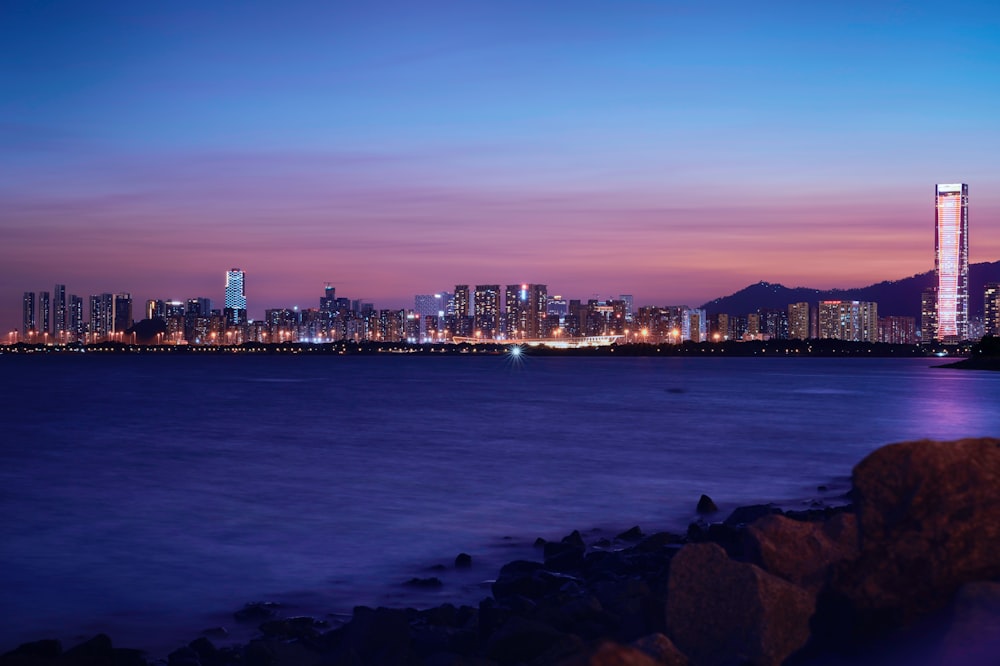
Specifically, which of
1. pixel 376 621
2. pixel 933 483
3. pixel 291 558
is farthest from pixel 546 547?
pixel 933 483

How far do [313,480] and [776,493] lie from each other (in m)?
12.1

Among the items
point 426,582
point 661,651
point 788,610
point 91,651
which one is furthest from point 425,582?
point 661,651

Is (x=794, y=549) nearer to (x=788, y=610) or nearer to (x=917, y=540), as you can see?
(x=788, y=610)

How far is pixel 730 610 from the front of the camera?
7309 mm

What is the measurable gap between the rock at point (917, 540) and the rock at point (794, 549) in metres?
1.93

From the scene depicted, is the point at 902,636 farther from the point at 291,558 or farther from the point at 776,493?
the point at 776,493

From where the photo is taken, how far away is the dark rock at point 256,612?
11.9 meters

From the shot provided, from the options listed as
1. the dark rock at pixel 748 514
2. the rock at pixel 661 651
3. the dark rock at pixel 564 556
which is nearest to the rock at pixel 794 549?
the rock at pixel 661 651

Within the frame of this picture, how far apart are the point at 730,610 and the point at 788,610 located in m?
0.43

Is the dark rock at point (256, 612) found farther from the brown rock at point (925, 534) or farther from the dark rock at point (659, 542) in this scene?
the brown rock at point (925, 534)

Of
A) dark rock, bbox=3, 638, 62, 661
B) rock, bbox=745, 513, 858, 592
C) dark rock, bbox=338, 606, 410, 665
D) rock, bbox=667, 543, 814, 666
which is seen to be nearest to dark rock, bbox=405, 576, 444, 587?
dark rock, bbox=338, 606, 410, 665

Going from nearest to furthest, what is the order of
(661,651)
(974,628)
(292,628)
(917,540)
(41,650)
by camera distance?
(974,628) < (661,651) < (917,540) < (41,650) < (292,628)

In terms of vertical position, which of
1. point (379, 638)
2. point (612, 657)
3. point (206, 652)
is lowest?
point (206, 652)

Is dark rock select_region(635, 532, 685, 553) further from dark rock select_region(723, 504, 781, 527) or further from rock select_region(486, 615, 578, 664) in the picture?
rock select_region(486, 615, 578, 664)
